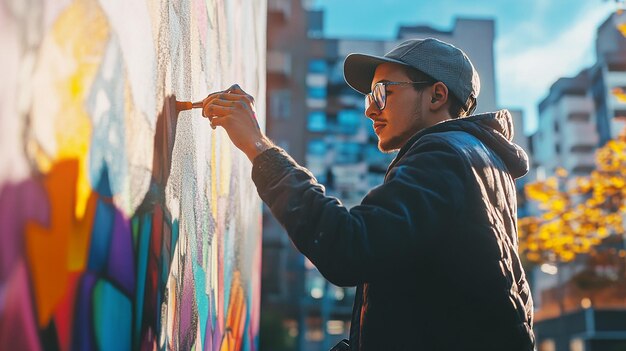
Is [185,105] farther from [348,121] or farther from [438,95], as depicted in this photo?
[348,121]

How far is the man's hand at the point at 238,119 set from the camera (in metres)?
2.08

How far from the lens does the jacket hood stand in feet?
7.11

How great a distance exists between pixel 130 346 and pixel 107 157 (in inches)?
17.9

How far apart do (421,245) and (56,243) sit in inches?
36.3

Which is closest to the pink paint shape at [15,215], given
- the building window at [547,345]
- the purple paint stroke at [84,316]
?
the purple paint stroke at [84,316]

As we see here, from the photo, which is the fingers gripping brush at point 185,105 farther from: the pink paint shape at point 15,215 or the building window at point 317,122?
the building window at point 317,122

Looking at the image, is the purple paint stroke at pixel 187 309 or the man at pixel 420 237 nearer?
the man at pixel 420 237

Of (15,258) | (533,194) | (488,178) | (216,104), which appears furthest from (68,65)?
(533,194)

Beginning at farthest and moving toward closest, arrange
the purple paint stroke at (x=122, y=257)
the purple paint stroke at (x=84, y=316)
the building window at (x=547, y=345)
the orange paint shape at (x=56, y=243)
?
the building window at (x=547, y=345)
the purple paint stroke at (x=122, y=257)
the purple paint stroke at (x=84, y=316)
the orange paint shape at (x=56, y=243)

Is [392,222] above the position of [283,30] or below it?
below

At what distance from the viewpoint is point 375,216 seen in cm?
182

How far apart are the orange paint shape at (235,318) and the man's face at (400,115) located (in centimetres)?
121

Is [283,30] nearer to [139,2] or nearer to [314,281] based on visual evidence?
[314,281]

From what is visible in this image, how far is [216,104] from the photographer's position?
7.04ft
